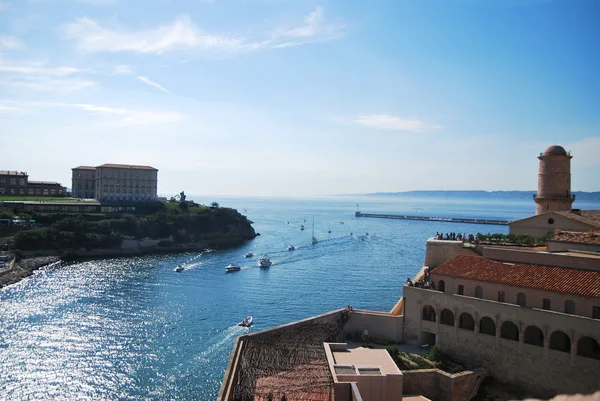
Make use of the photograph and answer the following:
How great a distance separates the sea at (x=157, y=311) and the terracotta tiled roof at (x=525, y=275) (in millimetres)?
17187

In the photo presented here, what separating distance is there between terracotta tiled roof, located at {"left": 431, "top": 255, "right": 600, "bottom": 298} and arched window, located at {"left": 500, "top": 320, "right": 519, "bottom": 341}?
2.42 meters

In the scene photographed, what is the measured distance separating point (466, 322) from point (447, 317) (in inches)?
46.1

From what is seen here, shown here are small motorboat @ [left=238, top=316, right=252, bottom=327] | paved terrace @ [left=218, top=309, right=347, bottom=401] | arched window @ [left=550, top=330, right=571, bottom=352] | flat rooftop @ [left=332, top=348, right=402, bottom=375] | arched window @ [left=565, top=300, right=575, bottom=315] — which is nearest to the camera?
paved terrace @ [left=218, top=309, right=347, bottom=401]

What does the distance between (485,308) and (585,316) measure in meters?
4.80

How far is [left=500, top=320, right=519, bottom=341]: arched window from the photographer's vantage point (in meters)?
25.0

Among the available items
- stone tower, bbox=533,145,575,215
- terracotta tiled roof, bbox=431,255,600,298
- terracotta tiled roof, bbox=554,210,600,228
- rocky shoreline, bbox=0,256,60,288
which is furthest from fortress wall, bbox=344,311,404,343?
rocky shoreline, bbox=0,256,60,288

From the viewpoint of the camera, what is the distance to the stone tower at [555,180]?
35.9 m

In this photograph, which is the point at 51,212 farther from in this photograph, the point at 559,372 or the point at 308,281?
the point at 559,372

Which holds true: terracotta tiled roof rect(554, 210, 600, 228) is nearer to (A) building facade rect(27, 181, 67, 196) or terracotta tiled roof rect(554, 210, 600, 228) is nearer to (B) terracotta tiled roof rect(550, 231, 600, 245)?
(B) terracotta tiled roof rect(550, 231, 600, 245)

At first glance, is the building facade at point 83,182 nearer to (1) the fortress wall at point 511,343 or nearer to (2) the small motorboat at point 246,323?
(2) the small motorboat at point 246,323

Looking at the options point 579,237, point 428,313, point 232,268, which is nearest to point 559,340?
point 579,237

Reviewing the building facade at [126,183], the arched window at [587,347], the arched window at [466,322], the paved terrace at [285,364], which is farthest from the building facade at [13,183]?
the arched window at [587,347]

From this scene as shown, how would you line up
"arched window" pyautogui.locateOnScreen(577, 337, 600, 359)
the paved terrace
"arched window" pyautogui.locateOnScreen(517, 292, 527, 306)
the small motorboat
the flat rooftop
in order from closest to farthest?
the paved terrace
the flat rooftop
"arched window" pyautogui.locateOnScreen(577, 337, 600, 359)
"arched window" pyautogui.locateOnScreen(517, 292, 527, 306)
the small motorboat

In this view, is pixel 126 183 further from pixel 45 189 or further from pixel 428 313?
pixel 428 313
